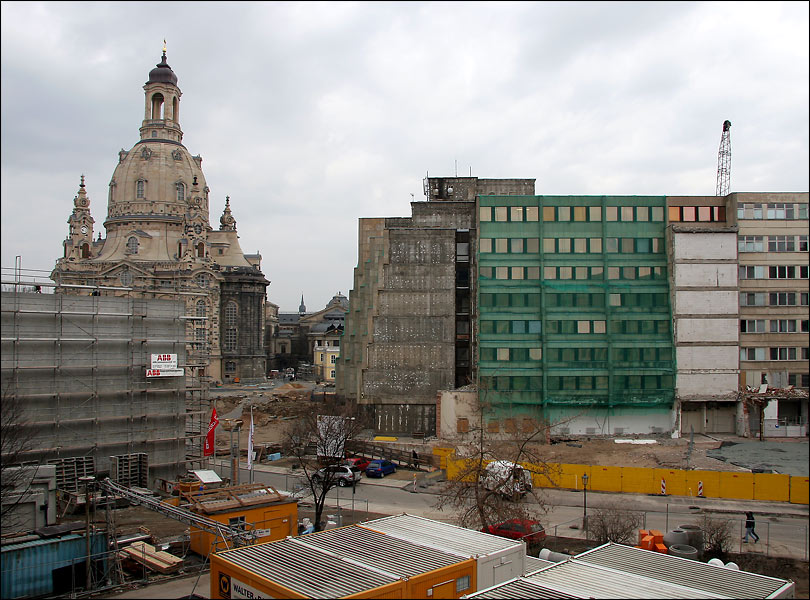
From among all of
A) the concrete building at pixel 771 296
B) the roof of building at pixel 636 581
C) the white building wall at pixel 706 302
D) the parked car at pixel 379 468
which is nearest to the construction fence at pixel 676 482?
the parked car at pixel 379 468

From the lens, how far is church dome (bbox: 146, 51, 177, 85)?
111 metres

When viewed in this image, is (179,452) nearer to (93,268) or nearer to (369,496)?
(369,496)

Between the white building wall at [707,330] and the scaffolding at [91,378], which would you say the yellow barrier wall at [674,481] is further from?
the scaffolding at [91,378]

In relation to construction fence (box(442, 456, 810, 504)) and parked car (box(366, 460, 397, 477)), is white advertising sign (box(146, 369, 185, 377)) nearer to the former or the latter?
parked car (box(366, 460, 397, 477))

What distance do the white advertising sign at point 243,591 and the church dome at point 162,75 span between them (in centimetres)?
11190

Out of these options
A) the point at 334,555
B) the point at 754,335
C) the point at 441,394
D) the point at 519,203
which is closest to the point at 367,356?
the point at 441,394

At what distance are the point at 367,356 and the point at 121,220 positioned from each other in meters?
63.9

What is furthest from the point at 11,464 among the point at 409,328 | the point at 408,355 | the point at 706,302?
the point at 706,302

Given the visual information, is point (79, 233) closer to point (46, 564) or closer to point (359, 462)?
point (359, 462)

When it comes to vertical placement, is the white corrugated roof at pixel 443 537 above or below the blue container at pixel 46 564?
above

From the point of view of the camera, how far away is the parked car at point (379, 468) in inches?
1554

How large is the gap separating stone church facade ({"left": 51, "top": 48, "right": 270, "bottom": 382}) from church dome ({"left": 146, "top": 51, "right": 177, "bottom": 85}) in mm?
171

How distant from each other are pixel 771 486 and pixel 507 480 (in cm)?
1619

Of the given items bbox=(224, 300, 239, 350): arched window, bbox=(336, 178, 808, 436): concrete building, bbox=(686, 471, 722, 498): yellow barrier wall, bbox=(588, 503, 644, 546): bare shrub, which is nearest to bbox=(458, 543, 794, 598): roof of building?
bbox=(588, 503, 644, 546): bare shrub
